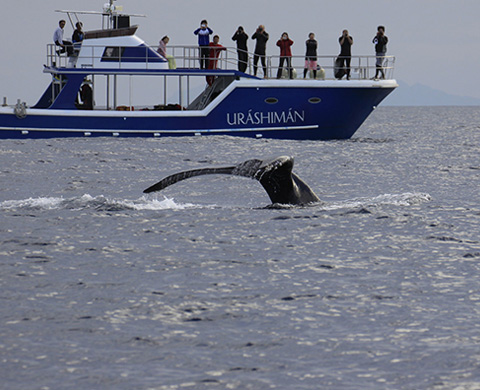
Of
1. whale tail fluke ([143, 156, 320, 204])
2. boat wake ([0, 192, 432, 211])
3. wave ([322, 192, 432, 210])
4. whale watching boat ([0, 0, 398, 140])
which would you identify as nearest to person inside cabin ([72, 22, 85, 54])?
whale watching boat ([0, 0, 398, 140])

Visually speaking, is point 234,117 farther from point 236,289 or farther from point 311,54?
point 236,289

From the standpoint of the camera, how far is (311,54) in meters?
40.4

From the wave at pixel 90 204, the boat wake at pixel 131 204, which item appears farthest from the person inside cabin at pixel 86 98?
the wave at pixel 90 204

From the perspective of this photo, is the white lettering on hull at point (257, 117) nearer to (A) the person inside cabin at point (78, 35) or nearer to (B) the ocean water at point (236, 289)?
(A) the person inside cabin at point (78, 35)

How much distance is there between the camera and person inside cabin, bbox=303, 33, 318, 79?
4028cm

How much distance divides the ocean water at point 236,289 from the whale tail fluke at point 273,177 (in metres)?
0.38

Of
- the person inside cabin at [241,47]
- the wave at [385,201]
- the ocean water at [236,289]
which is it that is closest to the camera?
the ocean water at [236,289]

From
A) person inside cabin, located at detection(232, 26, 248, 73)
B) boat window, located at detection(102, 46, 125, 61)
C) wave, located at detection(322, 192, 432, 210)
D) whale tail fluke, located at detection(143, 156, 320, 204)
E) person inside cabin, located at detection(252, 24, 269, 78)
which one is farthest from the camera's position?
boat window, located at detection(102, 46, 125, 61)

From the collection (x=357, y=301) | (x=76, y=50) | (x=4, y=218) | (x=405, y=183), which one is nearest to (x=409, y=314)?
(x=357, y=301)

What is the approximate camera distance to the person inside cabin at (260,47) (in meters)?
38.7

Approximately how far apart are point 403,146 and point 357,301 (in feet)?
119

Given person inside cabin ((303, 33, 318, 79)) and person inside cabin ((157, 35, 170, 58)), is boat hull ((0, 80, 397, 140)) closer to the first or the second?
person inside cabin ((303, 33, 318, 79))

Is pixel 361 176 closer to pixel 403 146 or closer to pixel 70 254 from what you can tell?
pixel 70 254

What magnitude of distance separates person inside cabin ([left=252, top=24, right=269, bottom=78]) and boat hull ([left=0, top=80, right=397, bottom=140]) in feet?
3.40
